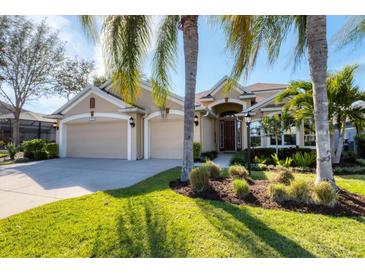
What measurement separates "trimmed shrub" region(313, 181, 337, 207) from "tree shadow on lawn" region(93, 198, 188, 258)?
3147 mm

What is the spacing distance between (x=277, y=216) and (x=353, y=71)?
8.59m

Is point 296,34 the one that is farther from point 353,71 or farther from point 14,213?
point 14,213

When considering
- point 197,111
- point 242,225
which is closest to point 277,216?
point 242,225

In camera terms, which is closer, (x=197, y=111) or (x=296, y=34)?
(x=296, y=34)

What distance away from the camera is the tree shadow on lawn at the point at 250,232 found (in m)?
2.92

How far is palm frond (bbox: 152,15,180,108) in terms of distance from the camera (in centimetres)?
727

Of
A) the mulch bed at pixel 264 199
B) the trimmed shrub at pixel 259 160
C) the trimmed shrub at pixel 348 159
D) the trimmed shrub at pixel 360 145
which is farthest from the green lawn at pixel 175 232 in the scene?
the trimmed shrub at pixel 360 145

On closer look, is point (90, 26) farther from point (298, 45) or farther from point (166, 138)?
point (166, 138)

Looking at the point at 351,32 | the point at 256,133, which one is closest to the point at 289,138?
the point at 256,133

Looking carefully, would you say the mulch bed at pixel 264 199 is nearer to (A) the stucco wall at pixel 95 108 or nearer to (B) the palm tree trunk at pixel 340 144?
(B) the palm tree trunk at pixel 340 144

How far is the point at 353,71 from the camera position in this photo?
29.5 ft

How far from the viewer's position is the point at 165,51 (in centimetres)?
748

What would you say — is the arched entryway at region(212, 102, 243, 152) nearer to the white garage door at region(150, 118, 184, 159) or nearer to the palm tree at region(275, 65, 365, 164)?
the white garage door at region(150, 118, 184, 159)

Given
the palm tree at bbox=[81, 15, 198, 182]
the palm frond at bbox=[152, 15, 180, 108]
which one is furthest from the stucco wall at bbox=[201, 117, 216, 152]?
the palm tree at bbox=[81, 15, 198, 182]
